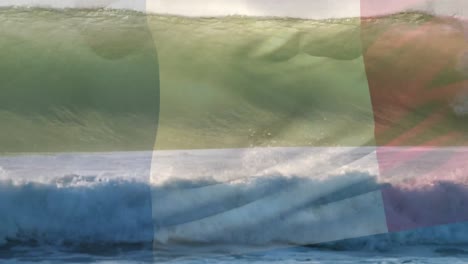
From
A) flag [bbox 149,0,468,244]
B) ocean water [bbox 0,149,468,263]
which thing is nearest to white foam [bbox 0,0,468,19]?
flag [bbox 149,0,468,244]

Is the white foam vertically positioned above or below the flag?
above

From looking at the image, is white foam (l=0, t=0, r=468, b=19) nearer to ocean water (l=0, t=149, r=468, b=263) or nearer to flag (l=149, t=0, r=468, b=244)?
flag (l=149, t=0, r=468, b=244)

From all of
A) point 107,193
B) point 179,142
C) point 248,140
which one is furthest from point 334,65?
point 107,193

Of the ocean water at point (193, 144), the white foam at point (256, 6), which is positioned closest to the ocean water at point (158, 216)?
the ocean water at point (193, 144)

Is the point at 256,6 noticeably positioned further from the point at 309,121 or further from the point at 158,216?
the point at 158,216

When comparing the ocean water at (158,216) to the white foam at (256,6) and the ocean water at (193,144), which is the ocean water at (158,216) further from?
the white foam at (256,6)

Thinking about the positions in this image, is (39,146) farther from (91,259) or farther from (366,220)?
(366,220)

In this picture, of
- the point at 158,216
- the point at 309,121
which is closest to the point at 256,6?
the point at 309,121

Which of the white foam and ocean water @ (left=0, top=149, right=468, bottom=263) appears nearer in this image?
ocean water @ (left=0, top=149, right=468, bottom=263)
